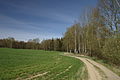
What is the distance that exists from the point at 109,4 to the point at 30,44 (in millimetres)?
121882

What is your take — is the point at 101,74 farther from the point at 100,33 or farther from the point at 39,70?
the point at 100,33

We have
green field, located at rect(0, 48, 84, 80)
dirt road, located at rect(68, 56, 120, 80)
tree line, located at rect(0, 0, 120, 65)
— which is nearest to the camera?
dirt road, located at rect(68, 56, 120, 80)

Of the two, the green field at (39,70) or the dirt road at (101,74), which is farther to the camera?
the green field at (39,70)

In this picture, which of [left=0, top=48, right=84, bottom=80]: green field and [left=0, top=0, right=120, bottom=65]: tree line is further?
[left=0, top=0, right=120, bottom=65]: tree line

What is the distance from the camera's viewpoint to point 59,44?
3868 inches

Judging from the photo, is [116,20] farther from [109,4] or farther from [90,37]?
[90,37]

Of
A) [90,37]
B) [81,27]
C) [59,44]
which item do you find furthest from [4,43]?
[90,37]

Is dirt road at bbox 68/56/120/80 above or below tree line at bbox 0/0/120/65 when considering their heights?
below

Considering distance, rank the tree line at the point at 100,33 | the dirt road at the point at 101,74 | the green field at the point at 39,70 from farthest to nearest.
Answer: the tree line at the point at 100,33 → the green field at the point at 39,70 → the dirt road at the point at 101,74

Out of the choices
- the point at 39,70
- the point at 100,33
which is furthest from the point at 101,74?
the point at 100,33

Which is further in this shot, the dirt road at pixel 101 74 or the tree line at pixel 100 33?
the tree line at pixel 100 33

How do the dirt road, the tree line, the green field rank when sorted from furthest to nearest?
the tree line
the green field
the dirt road

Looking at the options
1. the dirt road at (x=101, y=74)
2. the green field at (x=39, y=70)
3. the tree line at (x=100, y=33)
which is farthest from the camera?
the tree line at (x=100, y=33)

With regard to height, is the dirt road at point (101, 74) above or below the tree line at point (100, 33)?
below
